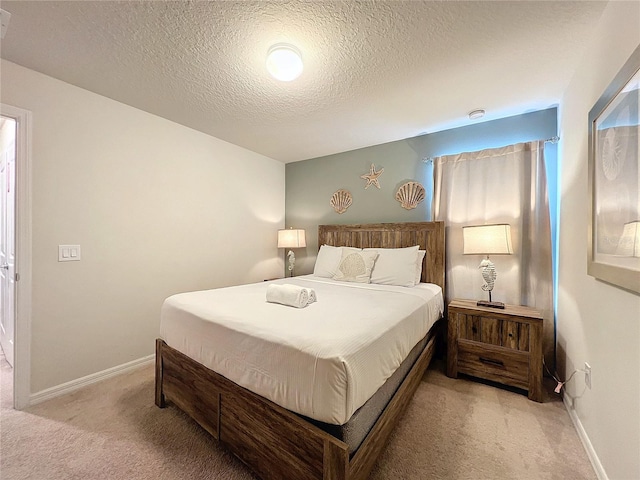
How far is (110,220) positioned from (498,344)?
3.54 metres

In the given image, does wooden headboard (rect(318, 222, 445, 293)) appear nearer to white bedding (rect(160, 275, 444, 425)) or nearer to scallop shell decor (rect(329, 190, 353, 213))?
scallop shell decor (rect(329, 190, 353, 213))

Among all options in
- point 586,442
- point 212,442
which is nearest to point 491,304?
point 586,442

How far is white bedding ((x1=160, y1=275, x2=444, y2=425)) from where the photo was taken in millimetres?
1062

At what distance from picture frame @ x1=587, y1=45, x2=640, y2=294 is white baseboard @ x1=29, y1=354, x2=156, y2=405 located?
3.49m

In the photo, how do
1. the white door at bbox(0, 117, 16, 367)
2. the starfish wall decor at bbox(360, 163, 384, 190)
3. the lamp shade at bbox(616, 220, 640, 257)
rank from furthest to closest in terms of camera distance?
the starfish wall decor at bbox(360, 163, 384, 190) < the white door at bbox(0, 117, 16, 367) < the lamp shade at bbox(616, 220, 640, 257)

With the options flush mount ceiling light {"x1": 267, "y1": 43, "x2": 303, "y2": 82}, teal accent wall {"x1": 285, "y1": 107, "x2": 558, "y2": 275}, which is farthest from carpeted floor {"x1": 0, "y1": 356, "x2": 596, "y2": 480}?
flush mount ceiling light {"x1": 267, "y1": 43, "x2": 303, "y2": 82}

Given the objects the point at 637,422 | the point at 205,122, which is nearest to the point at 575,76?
the point at 637,422

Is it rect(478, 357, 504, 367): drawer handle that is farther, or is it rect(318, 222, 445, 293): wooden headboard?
rect(318, 222, 445, 293): wooden headboard

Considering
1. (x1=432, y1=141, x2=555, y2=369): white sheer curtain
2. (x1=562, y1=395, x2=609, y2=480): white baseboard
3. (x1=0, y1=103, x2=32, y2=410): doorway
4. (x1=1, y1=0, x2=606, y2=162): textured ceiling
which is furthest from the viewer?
(x1=432, y1=141, x2=555, y2=369): white sheer curtain

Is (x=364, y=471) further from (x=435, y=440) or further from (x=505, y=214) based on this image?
(x=505, y=214)

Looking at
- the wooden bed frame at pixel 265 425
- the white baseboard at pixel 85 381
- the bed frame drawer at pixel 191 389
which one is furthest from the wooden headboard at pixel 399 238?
the white baseboard at pixel 85 381

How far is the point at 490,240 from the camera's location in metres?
2.34

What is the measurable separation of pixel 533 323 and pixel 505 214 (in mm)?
1081

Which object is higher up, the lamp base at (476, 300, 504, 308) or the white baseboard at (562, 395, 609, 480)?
the lamp base at (476, 300, 504, 308)
